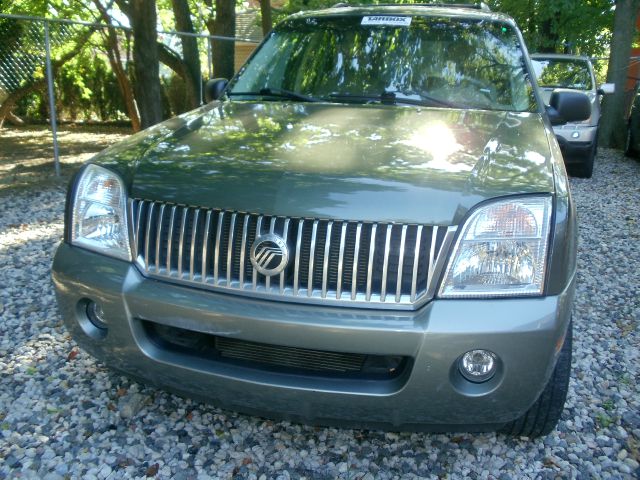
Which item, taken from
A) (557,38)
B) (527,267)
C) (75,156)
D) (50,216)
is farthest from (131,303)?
(557,38)

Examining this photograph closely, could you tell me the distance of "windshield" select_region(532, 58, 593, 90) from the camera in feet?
31.4

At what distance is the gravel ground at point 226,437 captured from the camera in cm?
240

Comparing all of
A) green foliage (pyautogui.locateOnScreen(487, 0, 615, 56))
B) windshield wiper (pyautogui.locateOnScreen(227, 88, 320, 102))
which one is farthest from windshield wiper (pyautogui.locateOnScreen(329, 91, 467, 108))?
green foliage (pyautogui.locateOnScreen(487, 0, 615, 56))

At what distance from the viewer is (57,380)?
2.99 meters

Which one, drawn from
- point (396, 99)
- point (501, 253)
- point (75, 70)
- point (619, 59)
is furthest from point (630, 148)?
point (75, 70)

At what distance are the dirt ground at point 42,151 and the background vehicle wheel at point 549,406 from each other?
645 centimetres

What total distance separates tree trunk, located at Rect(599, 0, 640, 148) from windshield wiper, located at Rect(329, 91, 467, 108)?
10969 millimetres

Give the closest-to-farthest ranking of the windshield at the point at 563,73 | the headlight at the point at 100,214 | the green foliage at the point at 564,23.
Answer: the headlight at the point at 100,214 < the windshield at the point at 563,73 < the green foliage at the point at 564,23

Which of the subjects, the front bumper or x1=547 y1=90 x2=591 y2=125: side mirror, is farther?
x1=547 y1=90 x2=591 y2=125: side mirror

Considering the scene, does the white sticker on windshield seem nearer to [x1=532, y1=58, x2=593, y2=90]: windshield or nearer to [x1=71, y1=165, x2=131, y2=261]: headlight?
[x1=71, y1=165, x2=131, y2=261]: headlight

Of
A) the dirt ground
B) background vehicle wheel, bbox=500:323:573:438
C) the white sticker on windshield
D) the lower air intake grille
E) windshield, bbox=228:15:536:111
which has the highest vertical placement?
the white sticker on windshield

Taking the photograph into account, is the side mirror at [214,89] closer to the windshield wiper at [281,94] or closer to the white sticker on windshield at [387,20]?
the windshield wiper at [281,94]

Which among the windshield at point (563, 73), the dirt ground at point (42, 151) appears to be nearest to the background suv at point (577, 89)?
the windshield at point (563, 73)

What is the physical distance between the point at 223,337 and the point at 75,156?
31.6 feet
